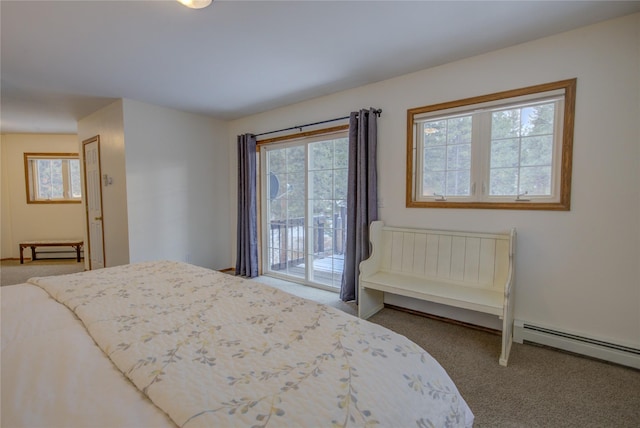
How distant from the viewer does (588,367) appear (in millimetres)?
1938

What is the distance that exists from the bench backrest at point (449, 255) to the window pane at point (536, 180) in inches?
15.7

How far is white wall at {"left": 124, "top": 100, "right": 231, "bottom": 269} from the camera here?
11.5 ft

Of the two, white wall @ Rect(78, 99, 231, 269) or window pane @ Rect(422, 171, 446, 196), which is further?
white wall @ Rect(78, 99, 231, 269)

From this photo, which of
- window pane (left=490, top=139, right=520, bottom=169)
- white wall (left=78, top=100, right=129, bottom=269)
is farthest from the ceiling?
window pane (left=490, top=139, right=520, bottom=169)

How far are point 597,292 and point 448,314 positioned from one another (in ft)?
3.54

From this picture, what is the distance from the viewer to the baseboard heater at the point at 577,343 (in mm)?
1944

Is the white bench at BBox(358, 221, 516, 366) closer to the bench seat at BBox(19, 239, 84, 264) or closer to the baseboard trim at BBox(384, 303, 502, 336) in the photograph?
the baseboard trim at BBox(384, 303, 502, 336)

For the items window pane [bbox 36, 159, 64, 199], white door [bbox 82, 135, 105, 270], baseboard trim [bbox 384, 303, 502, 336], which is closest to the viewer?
baseboard trim [bbox 384, 303, 502, 336]

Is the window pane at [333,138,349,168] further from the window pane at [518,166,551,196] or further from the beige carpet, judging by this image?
the beige carpet

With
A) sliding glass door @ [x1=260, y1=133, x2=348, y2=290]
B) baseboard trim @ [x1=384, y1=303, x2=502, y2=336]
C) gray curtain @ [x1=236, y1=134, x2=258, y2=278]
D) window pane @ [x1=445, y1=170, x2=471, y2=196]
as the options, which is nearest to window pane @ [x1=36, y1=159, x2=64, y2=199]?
gray curtain @ [x1=236, y1=134, x2=258, y2=278]

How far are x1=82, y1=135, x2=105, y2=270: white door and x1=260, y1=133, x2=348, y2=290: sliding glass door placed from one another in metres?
2.24

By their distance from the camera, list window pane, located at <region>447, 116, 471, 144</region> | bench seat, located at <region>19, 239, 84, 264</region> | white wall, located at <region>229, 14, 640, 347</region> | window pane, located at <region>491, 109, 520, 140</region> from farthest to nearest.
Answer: bench seat, located at <region>19, 239, 84, 264</region>
window pane, located at <region>447, 116, 471, 144</region>
window pane, located at <region>491, 109, 520, 140</region>
white wall, located at <region>229, 14, 640, 347</region>

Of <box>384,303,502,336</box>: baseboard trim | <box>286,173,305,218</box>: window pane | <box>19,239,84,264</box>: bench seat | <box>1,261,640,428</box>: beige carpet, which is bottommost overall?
<box>1,261,640,428</box>: beige carpet

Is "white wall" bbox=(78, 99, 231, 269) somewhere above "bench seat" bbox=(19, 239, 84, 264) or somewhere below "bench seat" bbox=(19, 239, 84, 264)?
above
